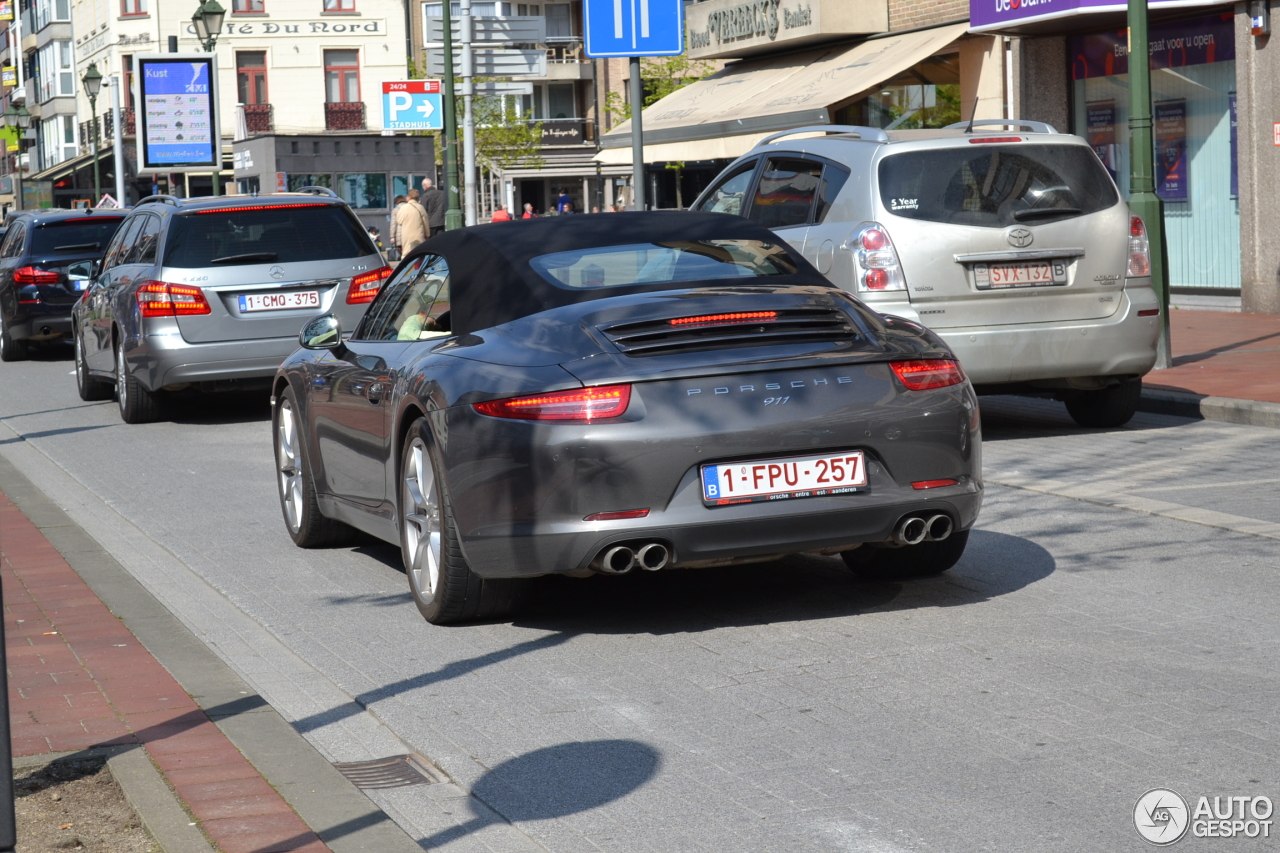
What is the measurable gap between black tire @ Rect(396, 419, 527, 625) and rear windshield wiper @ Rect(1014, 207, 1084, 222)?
204 inches

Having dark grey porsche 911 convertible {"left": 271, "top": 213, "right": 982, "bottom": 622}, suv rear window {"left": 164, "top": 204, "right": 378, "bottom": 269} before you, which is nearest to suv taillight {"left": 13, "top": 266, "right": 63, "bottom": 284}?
suv rear window {"left": 164, "top": 204, "right": 378, "bottom": 269}

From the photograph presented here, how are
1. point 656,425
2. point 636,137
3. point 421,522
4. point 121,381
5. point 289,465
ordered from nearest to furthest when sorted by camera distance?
Answer: point 656,425, point 421,522, point 289,465, point 121,381, point 636,137

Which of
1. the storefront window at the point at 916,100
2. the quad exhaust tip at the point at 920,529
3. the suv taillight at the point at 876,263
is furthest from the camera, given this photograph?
the storefront window at the point at 916,100

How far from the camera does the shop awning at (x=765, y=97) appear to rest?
23.9 metres

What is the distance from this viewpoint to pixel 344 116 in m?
67.1

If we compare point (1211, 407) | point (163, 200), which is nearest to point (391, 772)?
point (1211, 407)

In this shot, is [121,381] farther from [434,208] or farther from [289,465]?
[434,208]

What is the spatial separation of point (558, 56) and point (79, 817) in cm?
7335

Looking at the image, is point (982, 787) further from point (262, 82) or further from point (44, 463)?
point (262, 82)

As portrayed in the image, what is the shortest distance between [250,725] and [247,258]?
9060mm

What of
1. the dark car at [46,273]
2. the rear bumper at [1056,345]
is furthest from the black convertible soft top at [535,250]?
the dark car at [46,273]

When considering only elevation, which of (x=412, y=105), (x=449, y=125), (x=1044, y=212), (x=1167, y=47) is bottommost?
(x=1044, y=212)

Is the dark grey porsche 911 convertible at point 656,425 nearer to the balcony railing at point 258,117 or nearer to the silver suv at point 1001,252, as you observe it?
the silver suv at point 1001,252

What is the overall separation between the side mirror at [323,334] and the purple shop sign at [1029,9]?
13.7 metres
